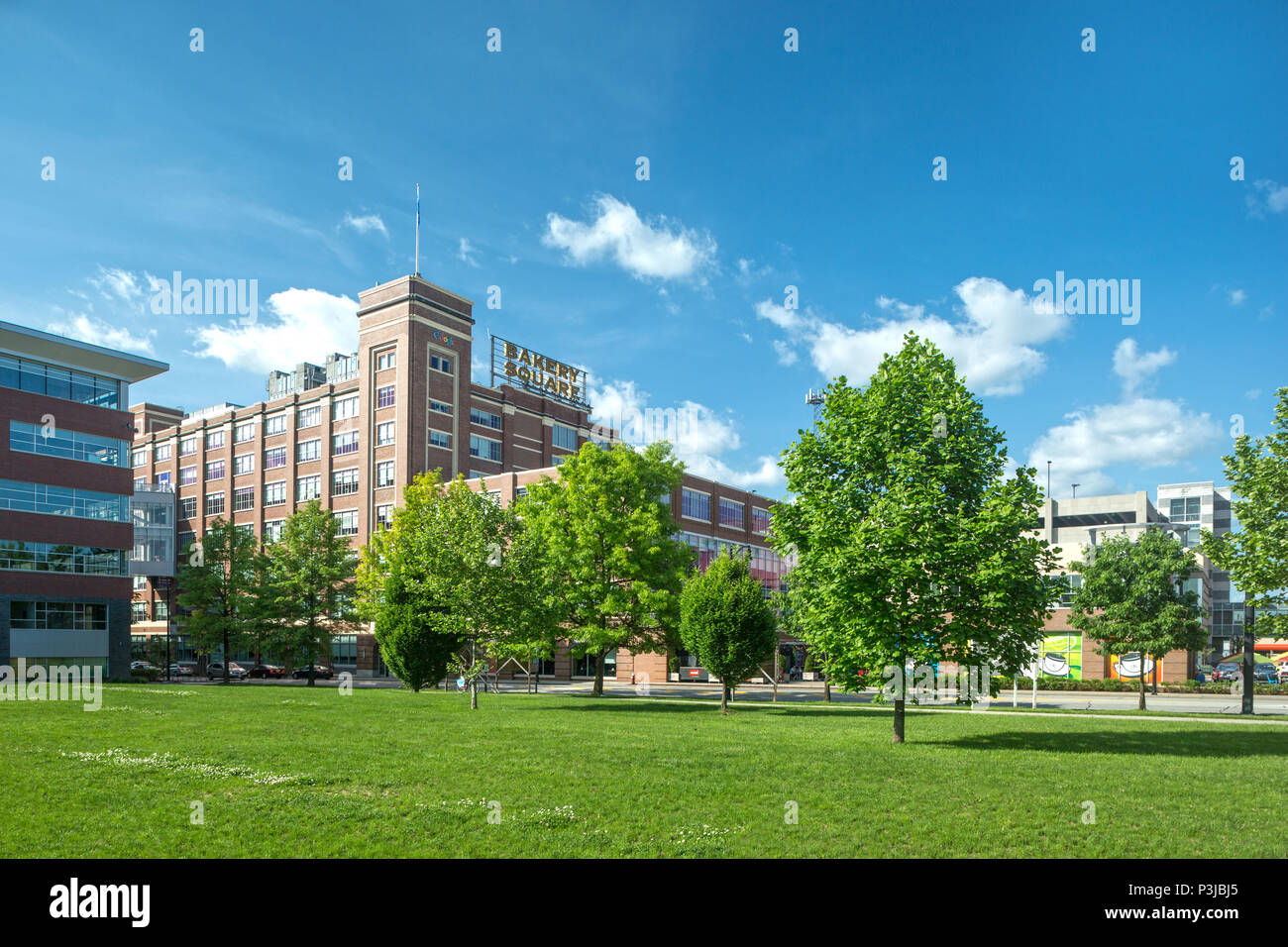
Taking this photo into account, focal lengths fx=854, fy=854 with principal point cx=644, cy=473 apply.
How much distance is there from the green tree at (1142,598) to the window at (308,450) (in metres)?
70.6

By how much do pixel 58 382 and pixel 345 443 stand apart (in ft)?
105

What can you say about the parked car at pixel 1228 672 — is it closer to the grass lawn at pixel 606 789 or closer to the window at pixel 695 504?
the window at pixel 695 504

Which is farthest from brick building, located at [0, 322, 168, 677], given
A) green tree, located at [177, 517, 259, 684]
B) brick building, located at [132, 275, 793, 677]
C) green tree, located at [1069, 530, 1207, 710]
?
green tree, located at [1069, 530, 1207, 710]

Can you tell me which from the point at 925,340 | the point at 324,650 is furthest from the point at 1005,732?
the point at 324,650

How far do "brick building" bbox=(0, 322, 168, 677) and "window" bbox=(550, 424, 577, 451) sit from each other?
A: 4317 cm

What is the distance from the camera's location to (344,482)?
82938mm

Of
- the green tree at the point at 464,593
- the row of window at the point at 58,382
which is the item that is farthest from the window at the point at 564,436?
the green tree at the point at 464,593

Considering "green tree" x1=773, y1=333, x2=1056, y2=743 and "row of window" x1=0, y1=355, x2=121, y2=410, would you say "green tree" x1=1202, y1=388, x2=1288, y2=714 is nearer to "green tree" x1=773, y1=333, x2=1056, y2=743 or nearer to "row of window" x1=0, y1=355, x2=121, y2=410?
"green tree" x1=773, y1=333, x2=1056, y2=743

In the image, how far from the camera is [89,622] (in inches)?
2073

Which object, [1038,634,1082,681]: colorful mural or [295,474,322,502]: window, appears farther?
[295,474,322,502]: window

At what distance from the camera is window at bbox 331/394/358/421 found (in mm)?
83688

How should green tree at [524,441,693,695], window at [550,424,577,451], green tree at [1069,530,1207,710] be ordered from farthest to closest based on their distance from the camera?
window at [550,424,577,451] < green tree at [524,441,693,695] < green tree at [1069,530,1207,710]

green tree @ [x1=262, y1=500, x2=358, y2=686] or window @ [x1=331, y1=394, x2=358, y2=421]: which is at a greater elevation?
window @ [x1=331, y1=394, x2=358, y2=421]
